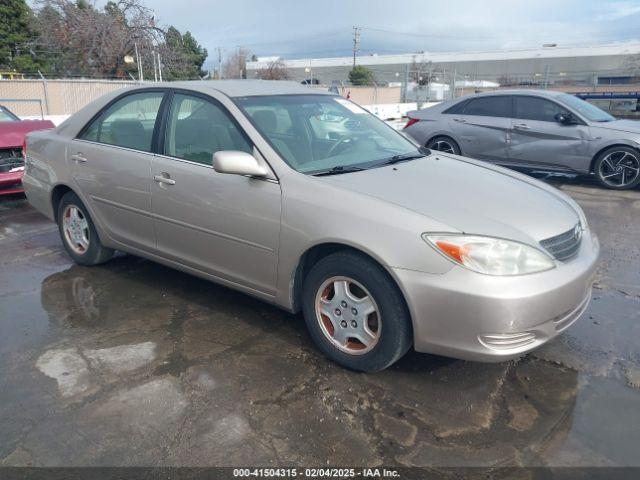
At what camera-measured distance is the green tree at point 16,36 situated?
1772 inches

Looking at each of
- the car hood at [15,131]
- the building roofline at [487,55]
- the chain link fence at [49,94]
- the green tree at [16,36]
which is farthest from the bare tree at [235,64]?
the car hood at [15,131]

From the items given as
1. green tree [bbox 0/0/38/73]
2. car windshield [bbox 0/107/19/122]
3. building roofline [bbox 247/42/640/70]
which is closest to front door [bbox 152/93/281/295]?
car windshield [bbox 0/107/19/122]

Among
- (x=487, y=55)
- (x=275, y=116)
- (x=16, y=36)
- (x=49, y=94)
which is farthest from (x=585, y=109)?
(x=487, y=55)

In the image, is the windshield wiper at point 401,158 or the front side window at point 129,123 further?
the front side window at point 129,123

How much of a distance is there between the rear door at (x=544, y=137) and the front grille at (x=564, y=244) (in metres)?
5.55

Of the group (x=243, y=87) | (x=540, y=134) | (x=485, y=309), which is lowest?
(x=485, y=309)

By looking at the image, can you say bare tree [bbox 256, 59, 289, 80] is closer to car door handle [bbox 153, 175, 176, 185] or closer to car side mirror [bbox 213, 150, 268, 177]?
car door handle [bbox 153, 175, 176, 185]

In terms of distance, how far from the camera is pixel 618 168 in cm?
792

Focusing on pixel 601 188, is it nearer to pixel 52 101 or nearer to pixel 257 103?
pixel 257 103

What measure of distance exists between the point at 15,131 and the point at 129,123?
4024 millimetres

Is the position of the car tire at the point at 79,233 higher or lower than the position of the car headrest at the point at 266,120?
lower

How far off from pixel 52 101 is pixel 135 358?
17535 millimetres

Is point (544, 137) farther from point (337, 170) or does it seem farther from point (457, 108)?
point (337, 170)

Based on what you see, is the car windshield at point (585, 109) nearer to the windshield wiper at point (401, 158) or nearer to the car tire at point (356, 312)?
the windshield wiper at point (401, 158)
